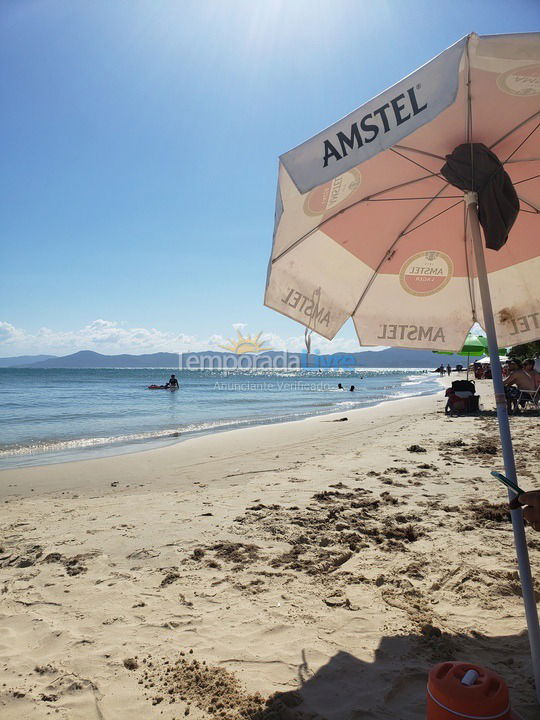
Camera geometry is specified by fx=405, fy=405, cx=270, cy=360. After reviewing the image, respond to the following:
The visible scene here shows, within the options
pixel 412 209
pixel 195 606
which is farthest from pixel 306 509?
pixel 412 209

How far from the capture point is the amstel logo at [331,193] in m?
2.79

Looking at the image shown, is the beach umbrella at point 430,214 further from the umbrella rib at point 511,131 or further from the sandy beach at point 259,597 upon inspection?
the sandy beach at point 259,597

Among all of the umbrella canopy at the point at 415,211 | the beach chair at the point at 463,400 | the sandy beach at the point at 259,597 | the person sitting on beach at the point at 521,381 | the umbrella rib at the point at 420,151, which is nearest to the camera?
the umbrella canopy at the point at 415,211

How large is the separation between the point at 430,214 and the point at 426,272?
1.59 feet

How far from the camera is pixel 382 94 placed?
204cm

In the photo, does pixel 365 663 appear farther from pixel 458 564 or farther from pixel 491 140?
pixel 491 140

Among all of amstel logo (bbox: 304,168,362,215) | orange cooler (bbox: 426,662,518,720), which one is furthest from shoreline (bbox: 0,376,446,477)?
orange cooler (bbox: 426,662,518,720)

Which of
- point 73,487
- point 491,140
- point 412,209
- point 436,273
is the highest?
point 491,140

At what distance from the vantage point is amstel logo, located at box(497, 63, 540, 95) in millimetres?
2068

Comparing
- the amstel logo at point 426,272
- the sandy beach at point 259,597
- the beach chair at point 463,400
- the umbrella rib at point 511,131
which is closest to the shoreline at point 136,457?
the sandy beach at point 259,597

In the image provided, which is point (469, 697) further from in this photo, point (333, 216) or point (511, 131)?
point (511, 131)

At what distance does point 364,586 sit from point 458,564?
3.03 feet

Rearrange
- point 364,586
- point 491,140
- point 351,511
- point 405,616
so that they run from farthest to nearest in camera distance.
→ point 351,511 → point 364,586 → point 405,616 → point 491,140

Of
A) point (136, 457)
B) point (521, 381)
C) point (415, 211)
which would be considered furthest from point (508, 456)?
point (521, 381)
